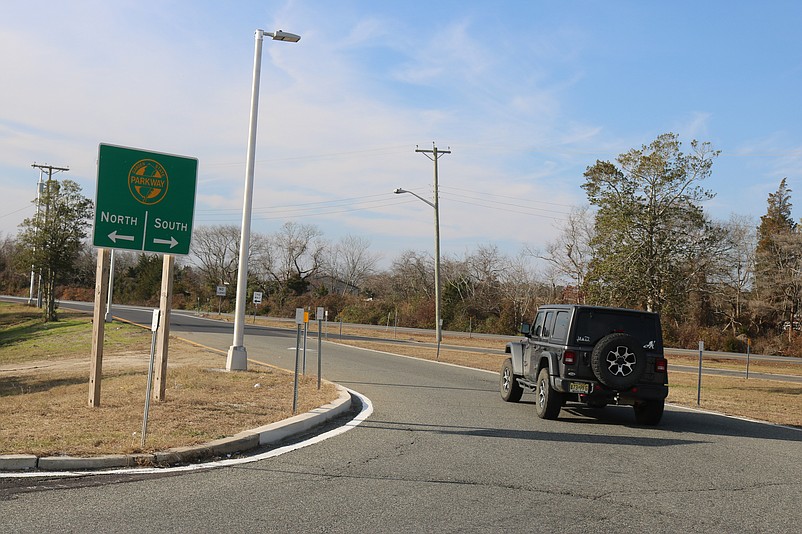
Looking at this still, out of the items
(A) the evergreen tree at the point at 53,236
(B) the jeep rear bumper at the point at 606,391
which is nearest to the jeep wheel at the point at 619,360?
(B) the jeep rear bumper at the point at 606,391

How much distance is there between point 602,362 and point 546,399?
1.09 metres

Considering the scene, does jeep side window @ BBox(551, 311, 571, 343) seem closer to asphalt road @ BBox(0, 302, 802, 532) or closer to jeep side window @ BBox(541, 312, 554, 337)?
jeep side window @ BBox(541, 312, 554, 337)

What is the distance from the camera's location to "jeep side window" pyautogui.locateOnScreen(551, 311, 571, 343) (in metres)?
11.8

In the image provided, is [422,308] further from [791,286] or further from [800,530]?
[800,530]

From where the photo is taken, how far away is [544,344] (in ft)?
40.7

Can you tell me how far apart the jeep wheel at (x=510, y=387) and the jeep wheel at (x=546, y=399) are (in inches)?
76.0

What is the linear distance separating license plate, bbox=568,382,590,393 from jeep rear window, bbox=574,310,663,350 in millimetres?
681

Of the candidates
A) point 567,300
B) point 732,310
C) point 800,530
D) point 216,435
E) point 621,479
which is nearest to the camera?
point 800,530

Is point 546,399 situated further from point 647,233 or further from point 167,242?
Result: point 647,233

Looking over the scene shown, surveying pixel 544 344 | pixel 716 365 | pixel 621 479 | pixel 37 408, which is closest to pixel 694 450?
pixel 621 479

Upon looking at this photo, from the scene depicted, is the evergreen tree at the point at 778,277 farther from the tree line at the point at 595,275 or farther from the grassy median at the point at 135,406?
the grassy median at the point at 135,406

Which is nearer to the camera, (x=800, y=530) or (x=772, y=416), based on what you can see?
(x=800, y=530)

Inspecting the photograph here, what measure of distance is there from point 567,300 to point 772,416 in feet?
129

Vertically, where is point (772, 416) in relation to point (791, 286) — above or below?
below
